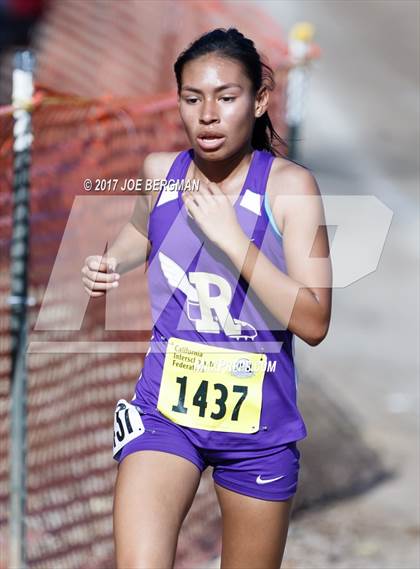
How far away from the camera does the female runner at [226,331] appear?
3.65 meters

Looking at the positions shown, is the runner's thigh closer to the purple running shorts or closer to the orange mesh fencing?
the purple running shorts

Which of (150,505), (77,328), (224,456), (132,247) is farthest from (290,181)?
(77,328)

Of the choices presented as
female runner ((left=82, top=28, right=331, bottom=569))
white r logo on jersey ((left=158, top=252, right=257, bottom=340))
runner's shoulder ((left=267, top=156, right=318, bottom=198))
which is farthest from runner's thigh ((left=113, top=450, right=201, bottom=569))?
runner's shoulder ((left=267, top=156, right=318, bottom=198))

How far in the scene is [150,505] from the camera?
140 inches

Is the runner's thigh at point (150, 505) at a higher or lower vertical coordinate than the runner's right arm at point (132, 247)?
lower

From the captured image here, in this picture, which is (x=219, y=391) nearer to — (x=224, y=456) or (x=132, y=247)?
(x=224, y=456)

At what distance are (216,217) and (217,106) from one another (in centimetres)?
40

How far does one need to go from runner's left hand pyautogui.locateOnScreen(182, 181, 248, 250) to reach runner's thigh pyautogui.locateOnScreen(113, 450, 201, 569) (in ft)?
2.30

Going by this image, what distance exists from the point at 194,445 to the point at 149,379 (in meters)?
0.27

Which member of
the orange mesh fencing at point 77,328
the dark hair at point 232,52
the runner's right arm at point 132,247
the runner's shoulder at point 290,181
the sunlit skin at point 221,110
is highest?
the dark hair at point 232,52

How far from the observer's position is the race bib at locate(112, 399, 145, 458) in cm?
383

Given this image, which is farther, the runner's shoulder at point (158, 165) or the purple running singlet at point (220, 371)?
the runner's shoulder at point (158, 165)

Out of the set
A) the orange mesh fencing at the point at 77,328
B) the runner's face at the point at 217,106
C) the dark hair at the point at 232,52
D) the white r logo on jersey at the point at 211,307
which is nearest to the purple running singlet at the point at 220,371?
the white r logo on jersey at the point at 211,307

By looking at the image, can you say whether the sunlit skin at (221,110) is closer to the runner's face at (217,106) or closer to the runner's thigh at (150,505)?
the runner's face at (217,106)
